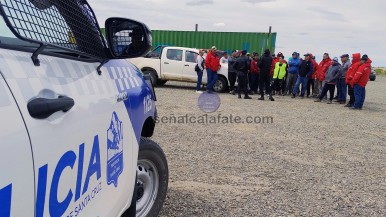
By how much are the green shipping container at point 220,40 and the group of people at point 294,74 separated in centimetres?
398

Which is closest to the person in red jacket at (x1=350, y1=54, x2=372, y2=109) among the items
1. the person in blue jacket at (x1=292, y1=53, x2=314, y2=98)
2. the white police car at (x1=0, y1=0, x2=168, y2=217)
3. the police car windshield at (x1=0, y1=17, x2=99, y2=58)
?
the person in blue jacket at (x1=292, y1=53, x2=314, y2=98)

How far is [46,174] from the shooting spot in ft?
4.12

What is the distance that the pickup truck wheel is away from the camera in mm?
2848

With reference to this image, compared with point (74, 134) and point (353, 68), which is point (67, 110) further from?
point (353, 68)

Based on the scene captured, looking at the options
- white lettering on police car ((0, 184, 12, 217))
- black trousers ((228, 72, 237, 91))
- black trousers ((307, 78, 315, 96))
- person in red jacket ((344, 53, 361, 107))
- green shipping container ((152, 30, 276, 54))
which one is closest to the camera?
white lettering on police car ((0, 184, 12, 217))

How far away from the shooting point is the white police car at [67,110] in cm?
114

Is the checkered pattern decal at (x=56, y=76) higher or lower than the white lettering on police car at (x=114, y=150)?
higher

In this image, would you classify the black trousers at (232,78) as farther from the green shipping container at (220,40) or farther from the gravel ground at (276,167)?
the green shipping container at (220,40)

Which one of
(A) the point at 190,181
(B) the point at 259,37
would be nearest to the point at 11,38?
(A) the point at 190,181

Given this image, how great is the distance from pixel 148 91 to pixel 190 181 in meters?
1.68

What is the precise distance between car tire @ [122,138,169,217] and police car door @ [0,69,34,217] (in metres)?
1.60

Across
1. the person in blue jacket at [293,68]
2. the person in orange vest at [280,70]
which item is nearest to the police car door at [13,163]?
the person in orange vest at [280,70]

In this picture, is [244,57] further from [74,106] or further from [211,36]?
[74,106]

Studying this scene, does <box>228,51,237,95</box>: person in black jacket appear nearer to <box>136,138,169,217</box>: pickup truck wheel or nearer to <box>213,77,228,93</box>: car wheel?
<box>213,77,228,93</box>: car wheel
